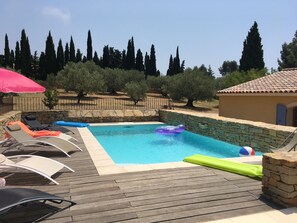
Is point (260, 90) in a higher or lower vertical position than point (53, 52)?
lower

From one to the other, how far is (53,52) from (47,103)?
2563 centimetres

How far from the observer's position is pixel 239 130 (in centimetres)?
1120

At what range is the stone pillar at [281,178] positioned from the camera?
4.09 metres

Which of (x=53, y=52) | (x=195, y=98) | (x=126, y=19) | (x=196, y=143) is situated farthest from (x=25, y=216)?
(x=53, y=52)

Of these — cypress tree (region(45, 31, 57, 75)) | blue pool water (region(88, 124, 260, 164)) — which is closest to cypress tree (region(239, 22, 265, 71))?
blue pool water (region(88, 124, 260, 164))

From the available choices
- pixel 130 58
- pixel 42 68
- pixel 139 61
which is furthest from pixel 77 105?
pixel 139 61

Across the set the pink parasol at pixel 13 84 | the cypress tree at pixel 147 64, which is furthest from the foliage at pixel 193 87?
the cypress tree at pixel 147 64

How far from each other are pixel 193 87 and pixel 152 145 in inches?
672

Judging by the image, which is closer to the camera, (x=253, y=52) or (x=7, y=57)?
(x=253, y=52)

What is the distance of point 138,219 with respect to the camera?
3697 millimetres

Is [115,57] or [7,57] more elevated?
[115,57]

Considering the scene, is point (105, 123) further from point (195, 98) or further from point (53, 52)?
point (53, 52)

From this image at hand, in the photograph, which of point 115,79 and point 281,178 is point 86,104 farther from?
point 281,178

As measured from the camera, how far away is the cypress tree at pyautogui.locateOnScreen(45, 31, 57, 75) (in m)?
41.6
